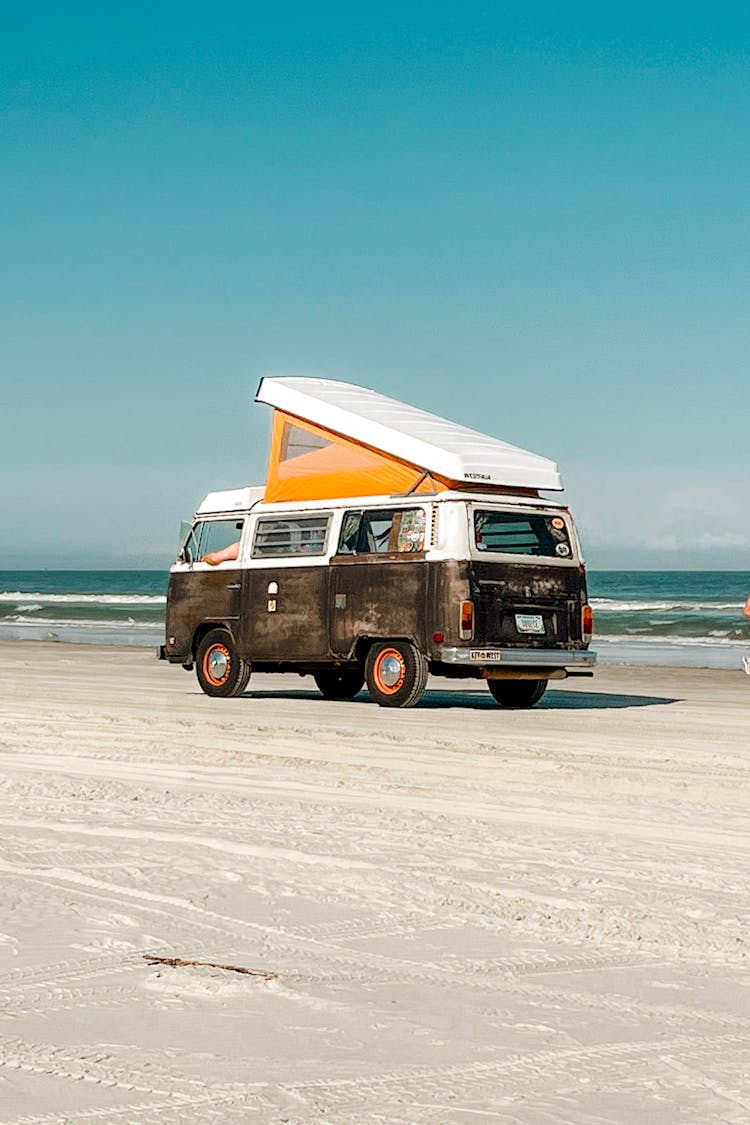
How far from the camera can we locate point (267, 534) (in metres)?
17.1

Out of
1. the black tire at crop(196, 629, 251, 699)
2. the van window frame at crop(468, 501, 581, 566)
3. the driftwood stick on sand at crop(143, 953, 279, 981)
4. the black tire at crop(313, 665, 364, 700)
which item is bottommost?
the driftwood stick on sand at crop(143, 953, 279, 981)

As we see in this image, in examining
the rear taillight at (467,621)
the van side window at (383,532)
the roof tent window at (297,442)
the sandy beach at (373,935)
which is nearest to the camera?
the sandy beach at (373,935)

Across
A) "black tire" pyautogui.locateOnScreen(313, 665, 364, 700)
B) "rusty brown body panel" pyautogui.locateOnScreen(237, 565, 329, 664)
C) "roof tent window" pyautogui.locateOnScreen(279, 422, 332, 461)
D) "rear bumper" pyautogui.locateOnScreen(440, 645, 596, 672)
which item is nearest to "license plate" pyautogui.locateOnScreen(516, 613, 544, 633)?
"rear bumper" pyautogui.locateOnScreen(440, 645, 596, 672)

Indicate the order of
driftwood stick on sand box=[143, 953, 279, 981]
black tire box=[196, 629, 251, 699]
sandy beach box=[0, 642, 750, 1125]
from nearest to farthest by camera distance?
1. sandy beach box=[0, 642, 750, 1125]
2. driftwood stick on sand box=[143, 953, 279, 981]
3. black tire box=[196, 629, 251, 699]

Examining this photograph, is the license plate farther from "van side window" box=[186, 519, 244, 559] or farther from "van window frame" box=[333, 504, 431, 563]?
"van side window" box=[186, 519, 244, 559]

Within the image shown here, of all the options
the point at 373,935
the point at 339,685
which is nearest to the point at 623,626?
the point at 339,685

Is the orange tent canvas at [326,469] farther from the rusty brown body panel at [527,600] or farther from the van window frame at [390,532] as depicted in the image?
the rusty brown body panel at [527,600]

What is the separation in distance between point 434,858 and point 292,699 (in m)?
10.5

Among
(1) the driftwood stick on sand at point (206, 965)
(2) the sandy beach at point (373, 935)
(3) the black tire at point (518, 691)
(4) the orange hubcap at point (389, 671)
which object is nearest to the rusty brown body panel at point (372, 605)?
(4) the orange hubcap at point (389, 671)

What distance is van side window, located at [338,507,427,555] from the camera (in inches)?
616

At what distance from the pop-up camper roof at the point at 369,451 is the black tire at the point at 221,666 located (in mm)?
1738

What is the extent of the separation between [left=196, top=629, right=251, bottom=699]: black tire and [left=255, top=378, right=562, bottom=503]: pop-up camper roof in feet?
5.70

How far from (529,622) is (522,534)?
0.94 m

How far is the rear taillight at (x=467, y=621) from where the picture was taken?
15.2 metres
